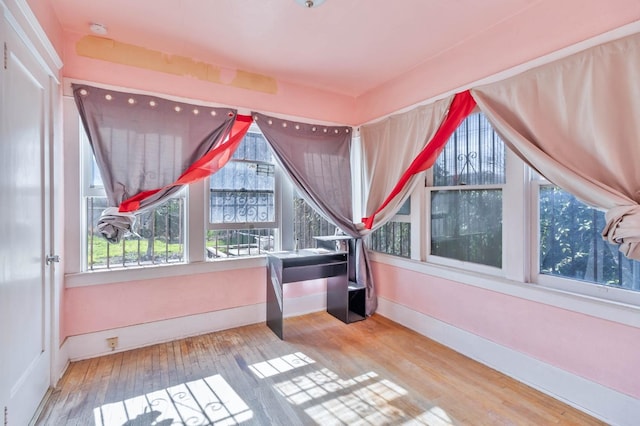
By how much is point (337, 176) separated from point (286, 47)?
1.43 metres

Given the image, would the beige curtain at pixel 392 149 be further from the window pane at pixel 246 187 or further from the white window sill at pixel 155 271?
the white window sill at pixel 155 271

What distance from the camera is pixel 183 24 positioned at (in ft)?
7.57

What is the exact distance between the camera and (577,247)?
6.57 feet

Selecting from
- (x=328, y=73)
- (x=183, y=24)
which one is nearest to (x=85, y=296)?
(x=183, y=24)

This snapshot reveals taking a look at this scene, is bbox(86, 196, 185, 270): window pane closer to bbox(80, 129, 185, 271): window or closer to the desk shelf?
bbox(80, 129, 185, 271): window

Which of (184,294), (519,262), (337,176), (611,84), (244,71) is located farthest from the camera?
(337,176)

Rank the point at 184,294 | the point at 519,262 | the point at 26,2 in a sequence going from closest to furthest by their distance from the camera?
the point at 26,2
the point at 519,262
the point at 184,294

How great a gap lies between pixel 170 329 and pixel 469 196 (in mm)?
2944

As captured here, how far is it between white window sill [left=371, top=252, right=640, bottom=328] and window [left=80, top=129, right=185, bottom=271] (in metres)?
2.39

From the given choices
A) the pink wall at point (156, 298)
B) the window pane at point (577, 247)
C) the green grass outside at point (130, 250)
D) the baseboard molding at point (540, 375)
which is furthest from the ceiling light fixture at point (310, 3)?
the baseboard molding at point (540, 375)

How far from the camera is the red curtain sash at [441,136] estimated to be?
2.46 meters

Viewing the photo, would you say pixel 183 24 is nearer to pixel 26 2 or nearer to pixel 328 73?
pixel 26 2

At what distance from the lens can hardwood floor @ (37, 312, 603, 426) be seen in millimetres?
1845

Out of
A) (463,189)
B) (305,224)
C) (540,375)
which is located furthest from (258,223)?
(540,375)
